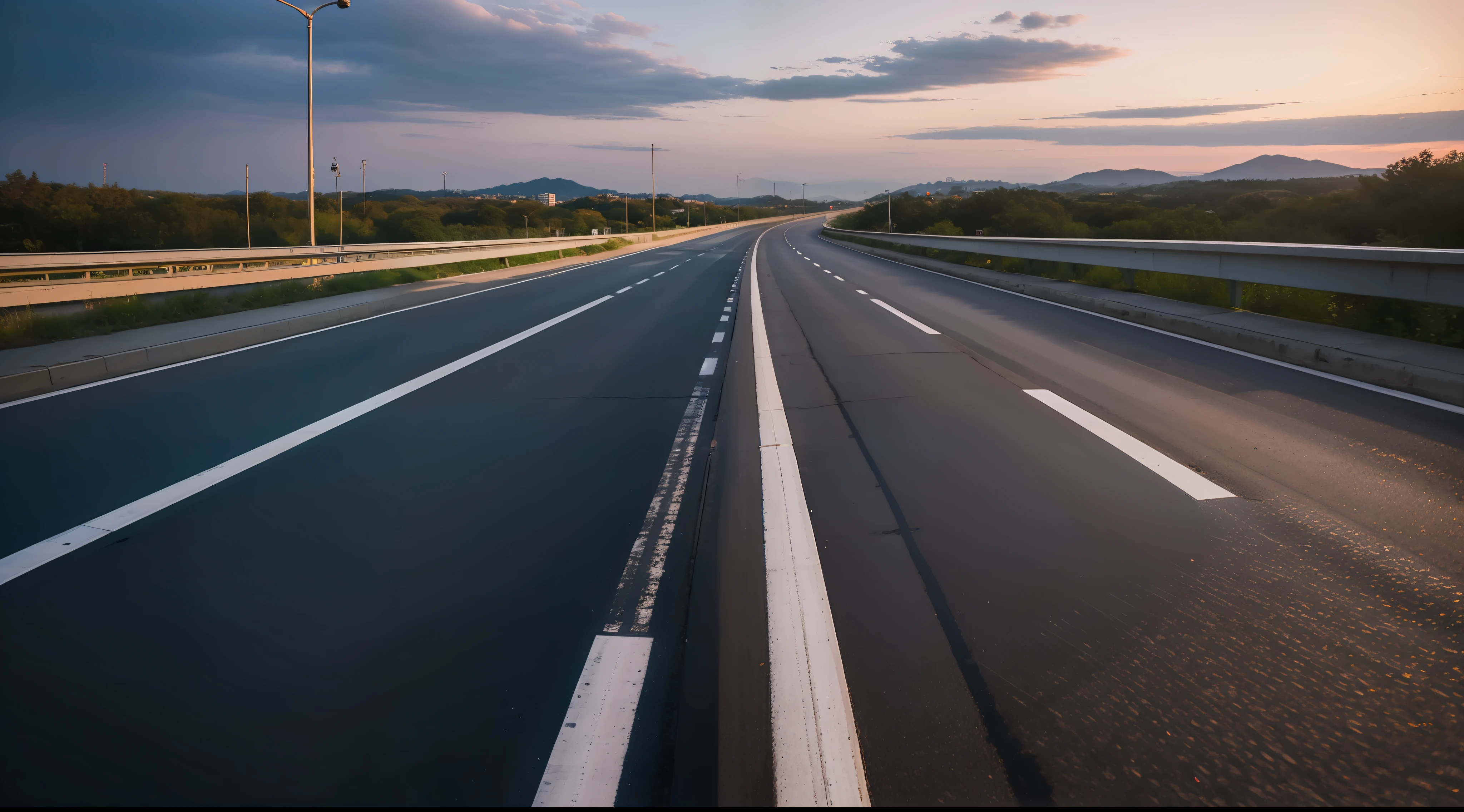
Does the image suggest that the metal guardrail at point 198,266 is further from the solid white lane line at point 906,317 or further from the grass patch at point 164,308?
the solid white lane line at point 906,317

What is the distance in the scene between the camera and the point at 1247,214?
1603 inches

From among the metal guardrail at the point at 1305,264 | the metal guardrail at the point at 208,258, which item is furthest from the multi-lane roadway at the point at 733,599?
the metal guardrail at the point at 208,258

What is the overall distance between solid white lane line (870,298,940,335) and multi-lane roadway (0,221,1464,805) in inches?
177

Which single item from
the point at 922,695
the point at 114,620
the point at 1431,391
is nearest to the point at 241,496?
the point at 114,620

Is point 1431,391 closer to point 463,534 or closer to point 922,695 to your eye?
point 922,695

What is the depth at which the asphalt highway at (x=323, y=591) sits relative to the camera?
8.66ft

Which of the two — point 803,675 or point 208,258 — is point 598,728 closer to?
point 803,675

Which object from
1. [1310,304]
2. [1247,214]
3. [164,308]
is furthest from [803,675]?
[1247,214]

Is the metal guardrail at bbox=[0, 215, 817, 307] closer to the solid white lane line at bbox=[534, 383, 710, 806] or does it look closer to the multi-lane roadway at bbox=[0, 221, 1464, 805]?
the multi-lane roadway at bbox=[0, 221, 1464, 805]

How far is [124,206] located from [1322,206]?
93917 millimetres

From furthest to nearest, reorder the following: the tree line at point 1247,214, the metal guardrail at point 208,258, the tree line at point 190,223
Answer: the tree line at point 190,223
the metal guardrail at point 208,258
the tree line at point 1247,214

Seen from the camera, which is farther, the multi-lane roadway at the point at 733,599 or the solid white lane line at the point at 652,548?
the solid white lane line at the point at 652,548

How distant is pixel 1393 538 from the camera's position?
423 cm

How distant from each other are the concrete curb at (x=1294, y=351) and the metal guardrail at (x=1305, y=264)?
74cm
